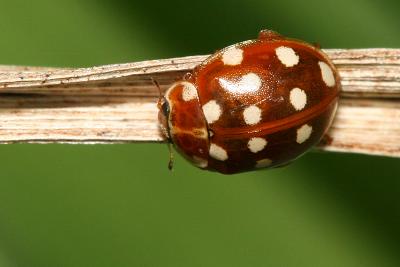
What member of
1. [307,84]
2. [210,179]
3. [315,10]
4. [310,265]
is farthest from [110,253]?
[315,10]

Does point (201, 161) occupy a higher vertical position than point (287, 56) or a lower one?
lower

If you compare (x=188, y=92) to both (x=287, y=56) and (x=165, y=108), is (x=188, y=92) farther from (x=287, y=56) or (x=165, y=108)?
(x=287, y=56)

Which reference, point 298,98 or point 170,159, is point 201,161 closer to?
point 170,159

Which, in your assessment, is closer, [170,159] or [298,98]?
[298,98]

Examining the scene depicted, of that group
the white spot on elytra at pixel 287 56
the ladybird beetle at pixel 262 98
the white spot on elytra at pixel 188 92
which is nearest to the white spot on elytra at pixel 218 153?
the ladybird beetle at pixel 262 98

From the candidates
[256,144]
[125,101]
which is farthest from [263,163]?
[125,101]

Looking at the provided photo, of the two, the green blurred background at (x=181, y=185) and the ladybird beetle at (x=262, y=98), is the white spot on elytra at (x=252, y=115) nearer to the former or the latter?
the ladybird beetle at (x=262, y=98)
